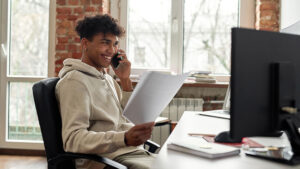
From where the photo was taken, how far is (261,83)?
986 mm

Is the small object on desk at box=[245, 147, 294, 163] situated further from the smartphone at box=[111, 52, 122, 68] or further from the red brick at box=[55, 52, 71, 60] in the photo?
the red brick at box=[55, 52, 71, 60]

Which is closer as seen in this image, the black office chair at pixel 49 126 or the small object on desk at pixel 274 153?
the small object on desk at pixel 274 153

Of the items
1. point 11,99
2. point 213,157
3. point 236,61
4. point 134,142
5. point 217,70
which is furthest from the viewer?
point 11,99

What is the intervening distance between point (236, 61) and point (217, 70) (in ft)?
8.26

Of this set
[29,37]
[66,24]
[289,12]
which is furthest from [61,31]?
[289,12]

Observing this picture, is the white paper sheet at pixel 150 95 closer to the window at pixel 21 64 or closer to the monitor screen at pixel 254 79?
the monitor screen at pixel 254 79

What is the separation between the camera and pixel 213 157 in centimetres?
106

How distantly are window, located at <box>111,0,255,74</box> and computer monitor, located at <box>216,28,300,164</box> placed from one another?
92.2 inches

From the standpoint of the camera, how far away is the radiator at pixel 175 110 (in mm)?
3188

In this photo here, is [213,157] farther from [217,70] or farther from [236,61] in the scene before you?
[217,70]

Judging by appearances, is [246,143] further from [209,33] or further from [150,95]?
[209,33]

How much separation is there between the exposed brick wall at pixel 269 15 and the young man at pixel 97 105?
A: 1.74 meters

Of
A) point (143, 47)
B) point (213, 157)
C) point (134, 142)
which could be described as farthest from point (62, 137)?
point (143, 47)

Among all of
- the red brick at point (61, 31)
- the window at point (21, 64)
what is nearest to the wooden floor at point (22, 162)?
the window at point (21, 64)
